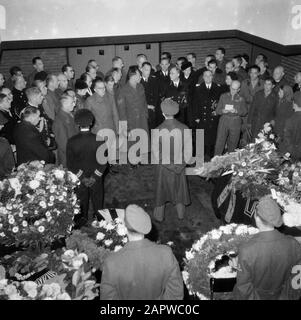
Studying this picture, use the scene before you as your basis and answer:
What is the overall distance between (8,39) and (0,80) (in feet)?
7.65

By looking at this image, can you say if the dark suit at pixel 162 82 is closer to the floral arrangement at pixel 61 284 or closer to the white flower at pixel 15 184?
the white flower at pixel 15 184

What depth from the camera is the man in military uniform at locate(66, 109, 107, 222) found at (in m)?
5.19

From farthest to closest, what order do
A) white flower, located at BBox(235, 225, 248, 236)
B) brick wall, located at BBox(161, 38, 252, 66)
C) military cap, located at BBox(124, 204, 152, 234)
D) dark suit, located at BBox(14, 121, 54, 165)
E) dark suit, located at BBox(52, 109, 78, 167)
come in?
brick wall, located at BBox(161, 38, 252, 66), dark suit, located at BBox(52, 109, 78, 167), dark suit, located at BBox(14, 121, 54, 165), white flower, located at BBox(235, 225, 248, 236), military cap, located at BBox(124, 204, 152, 234)

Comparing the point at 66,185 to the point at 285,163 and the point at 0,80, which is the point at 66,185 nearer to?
the point at 285,163

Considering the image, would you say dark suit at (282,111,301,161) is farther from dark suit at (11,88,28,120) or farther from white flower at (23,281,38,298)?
dark suit at (11,88,28,120)

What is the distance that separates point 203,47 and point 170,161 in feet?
21.4

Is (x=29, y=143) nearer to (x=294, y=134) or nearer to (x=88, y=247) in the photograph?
(x=88, y=247)

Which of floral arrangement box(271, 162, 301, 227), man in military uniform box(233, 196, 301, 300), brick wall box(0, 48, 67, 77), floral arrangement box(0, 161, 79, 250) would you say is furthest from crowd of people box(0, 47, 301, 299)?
brick wall box(0, 48, 67, 77)

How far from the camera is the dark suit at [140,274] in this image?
2896 millimetres

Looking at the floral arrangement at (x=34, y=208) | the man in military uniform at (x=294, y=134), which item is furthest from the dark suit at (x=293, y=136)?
the floral arrangement at (x=34, y=208)

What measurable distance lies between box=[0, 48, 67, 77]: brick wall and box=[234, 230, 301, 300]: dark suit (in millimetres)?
9057

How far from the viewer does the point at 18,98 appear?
743 centimetres

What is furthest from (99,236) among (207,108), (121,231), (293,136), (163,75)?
(163,75)

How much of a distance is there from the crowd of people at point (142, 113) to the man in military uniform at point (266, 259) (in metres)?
0.11
